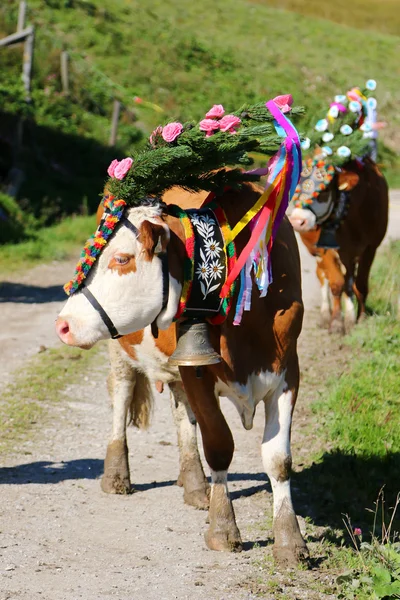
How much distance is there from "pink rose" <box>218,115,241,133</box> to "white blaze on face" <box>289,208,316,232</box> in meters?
4.59

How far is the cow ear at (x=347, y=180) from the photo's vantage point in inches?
388

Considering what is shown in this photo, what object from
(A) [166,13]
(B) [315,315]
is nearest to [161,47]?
(A) [166,13]

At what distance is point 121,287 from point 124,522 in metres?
1.74

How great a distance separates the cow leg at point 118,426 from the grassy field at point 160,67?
582cm

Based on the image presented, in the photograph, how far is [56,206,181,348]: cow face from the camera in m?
4.29

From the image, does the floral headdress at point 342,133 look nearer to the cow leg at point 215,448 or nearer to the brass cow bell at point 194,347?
the cow leg at point 215,448

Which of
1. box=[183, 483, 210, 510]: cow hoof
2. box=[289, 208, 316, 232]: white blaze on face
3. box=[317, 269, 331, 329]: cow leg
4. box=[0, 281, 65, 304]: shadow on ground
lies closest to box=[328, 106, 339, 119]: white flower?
box=[289, 208, 316, 232]: white blaze on face

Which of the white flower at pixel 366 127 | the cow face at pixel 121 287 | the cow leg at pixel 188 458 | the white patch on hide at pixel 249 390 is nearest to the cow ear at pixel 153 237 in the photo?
the cow face at pixel 121 287

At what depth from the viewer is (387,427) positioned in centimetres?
691

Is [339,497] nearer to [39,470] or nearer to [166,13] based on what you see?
[39,470]

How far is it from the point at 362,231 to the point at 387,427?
372 cm

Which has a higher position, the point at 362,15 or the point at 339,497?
the point at 339,497

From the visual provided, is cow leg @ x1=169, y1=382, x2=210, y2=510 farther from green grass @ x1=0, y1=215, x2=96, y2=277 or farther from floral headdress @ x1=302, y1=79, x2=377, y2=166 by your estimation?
green grass @ x1=0, y1=215, x2=96, y2=277

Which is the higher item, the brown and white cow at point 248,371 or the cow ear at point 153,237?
the cow ear at point 153,237
